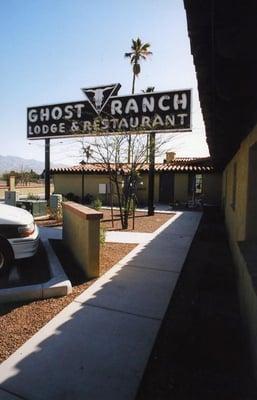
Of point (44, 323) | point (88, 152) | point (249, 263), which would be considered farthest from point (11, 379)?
point (88, 152)

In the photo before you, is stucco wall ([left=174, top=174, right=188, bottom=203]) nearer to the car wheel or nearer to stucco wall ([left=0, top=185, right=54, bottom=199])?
stucco wall ([left=0, top=185, right=54, bottom=199])

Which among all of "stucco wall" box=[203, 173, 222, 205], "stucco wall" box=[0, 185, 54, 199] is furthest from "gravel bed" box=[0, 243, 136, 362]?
"stucco wall" box=[0, 185, 54, 199]

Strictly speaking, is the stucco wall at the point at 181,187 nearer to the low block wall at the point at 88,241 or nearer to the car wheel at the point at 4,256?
the low block wall at the point at 88,241

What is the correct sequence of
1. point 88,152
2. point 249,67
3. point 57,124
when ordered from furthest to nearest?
1. point 57,124
2. point 88,152
3. point 249,67

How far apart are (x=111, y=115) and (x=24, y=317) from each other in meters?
14.0

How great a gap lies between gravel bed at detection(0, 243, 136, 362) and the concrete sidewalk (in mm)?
113

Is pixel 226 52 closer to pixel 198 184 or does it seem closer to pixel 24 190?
pixel 198 184

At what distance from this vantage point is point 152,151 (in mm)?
14094

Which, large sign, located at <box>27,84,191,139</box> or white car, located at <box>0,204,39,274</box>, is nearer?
white car, located at <box>0,204,39,274</box>

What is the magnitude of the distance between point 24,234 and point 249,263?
4044 mm

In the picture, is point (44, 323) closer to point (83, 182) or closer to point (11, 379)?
point (11, 379)

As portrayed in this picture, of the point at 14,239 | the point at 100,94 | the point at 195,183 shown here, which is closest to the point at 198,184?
the point at 195,183

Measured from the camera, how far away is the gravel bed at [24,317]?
3.84 meters

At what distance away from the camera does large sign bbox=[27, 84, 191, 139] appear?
51.8 feet
